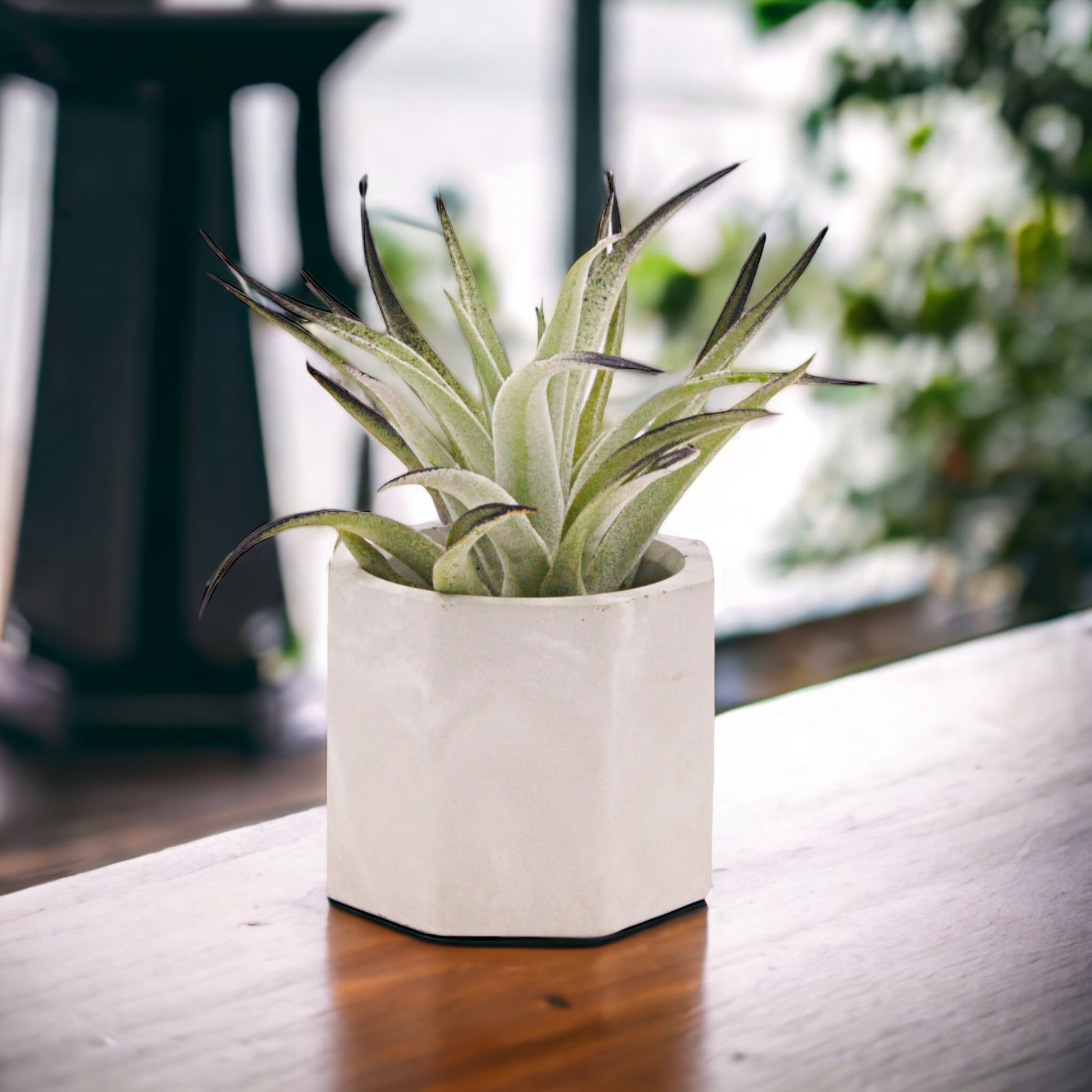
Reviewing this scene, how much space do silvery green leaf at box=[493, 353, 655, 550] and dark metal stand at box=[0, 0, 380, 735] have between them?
1.49m

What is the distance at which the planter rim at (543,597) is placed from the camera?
502 mm

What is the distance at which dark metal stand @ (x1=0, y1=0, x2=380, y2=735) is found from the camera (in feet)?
6.30

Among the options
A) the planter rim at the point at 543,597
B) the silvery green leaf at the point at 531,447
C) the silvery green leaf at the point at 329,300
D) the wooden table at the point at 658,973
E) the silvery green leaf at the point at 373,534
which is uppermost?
the silvery green leaf at the point at 329,300

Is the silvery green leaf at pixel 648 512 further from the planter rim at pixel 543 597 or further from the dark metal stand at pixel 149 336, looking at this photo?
the dark metal stand at pixel 149 336

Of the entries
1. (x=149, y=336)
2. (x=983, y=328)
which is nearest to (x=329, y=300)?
(x=149, y=336)

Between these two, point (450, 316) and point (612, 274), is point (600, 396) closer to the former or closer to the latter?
point (612, 274)

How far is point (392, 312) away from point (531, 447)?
101 millimetres

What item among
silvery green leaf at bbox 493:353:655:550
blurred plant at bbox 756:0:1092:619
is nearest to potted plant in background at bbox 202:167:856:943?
silvery green leaf at bbox 493:353:655:550

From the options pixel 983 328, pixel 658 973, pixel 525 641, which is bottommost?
pixel 658 973

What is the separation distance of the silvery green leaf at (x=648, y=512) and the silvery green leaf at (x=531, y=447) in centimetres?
3

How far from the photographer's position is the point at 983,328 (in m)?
2.71

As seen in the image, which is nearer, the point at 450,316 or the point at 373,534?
the point at 373,534

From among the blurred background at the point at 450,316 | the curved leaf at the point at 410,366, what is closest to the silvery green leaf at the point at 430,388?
the curved leaf at the point at 410,366

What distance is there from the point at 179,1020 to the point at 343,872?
10cm
